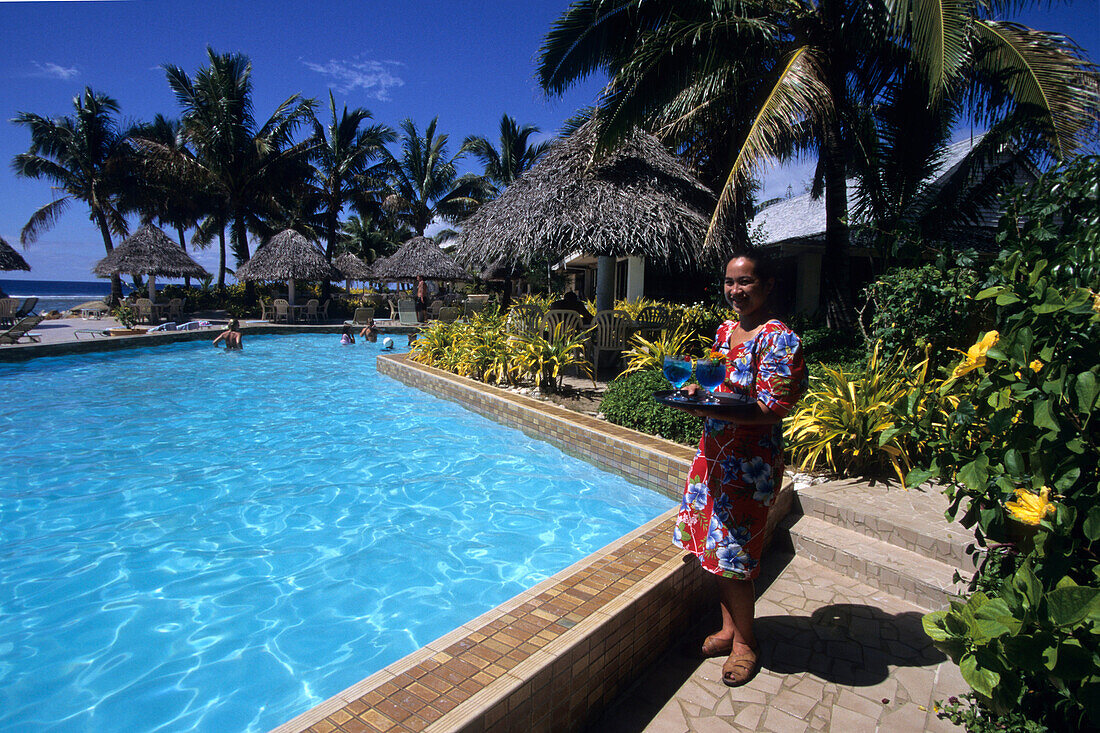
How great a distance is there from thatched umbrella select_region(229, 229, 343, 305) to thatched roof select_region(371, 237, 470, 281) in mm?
2356

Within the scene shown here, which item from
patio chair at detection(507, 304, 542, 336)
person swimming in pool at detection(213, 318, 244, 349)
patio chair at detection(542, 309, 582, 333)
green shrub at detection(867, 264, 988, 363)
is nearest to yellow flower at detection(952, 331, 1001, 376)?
green shrub at detection(867, 264, 988, 363)

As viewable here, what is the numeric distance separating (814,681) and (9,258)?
963 inches

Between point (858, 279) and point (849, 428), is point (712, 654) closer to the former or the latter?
point (849, 428)

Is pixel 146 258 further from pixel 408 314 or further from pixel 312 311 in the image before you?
pixel 408 314

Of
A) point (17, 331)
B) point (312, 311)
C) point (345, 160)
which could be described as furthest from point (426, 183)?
point (17, 331)

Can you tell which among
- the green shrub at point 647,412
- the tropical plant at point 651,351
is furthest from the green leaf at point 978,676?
the tropical plant at point 651,351

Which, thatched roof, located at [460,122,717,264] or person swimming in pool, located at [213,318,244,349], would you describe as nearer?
thatched roof, located at [460,122,717,264]

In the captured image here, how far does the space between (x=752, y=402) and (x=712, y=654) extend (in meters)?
1.20

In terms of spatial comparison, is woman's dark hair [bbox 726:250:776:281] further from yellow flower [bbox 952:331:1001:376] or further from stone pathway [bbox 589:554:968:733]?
stone pathway [bbox 589:554:968:733]

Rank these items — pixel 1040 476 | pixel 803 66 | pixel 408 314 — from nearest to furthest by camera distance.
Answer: pixel 1040 476 < pixel 803 66 < pixel 408 314

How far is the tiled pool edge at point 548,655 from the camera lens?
172 cm

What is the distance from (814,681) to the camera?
2.34 m

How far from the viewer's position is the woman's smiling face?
220cm

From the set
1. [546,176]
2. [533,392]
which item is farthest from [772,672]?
[546,176]
